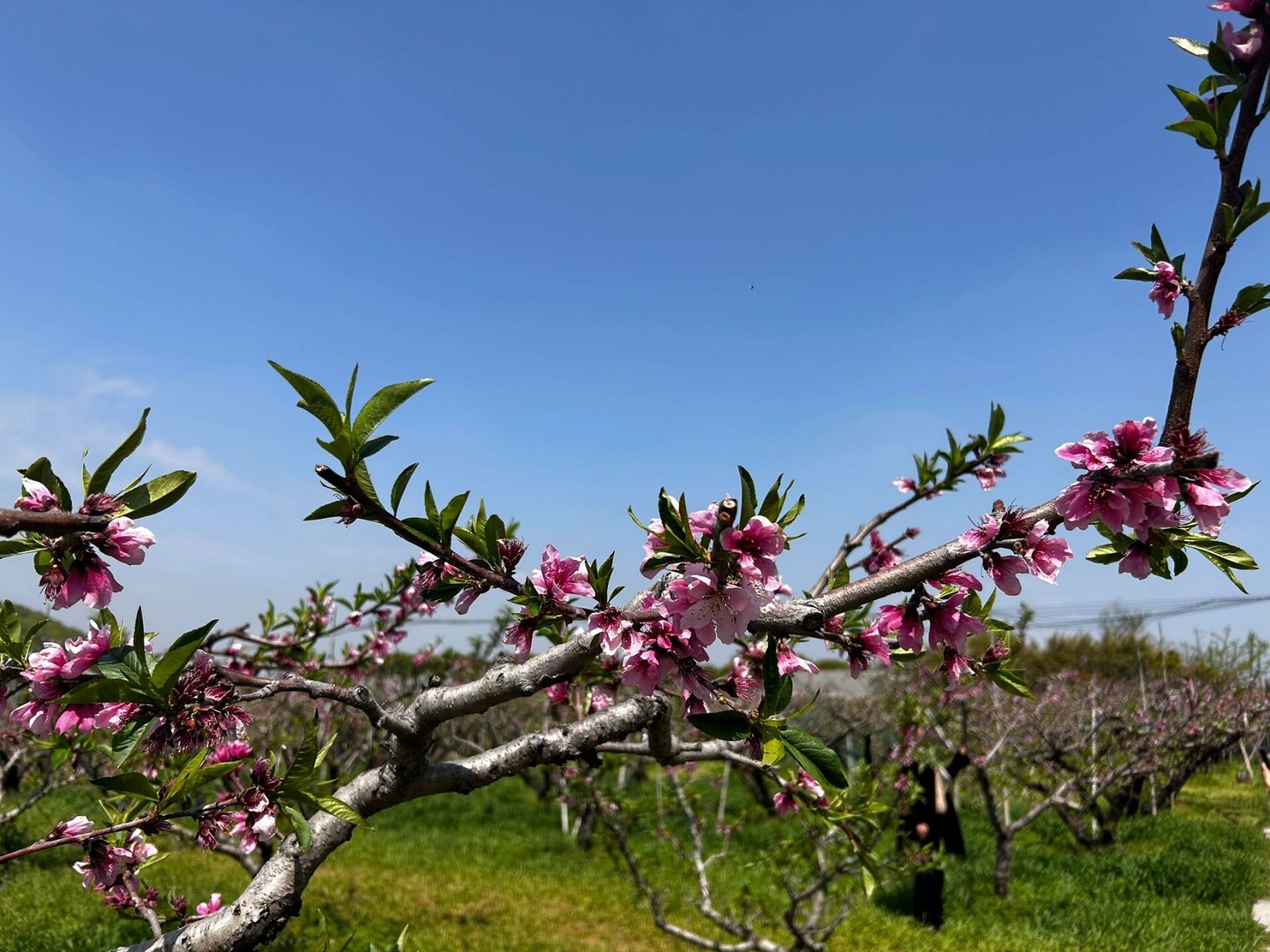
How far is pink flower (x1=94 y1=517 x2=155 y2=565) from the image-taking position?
3.94 feet

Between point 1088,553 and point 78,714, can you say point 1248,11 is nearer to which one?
point 1088,553

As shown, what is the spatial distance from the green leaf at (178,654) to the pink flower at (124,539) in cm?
18

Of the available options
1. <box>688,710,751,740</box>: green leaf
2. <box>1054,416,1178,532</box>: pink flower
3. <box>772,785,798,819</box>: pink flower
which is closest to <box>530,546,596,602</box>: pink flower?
<box>688,710,751,740</box>: green leaf

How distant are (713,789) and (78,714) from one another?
15.6m

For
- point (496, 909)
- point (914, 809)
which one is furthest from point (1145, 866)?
point (496, 909)

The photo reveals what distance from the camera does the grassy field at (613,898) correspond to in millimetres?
6305

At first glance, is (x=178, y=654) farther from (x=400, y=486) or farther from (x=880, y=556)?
(x=880, y=556)

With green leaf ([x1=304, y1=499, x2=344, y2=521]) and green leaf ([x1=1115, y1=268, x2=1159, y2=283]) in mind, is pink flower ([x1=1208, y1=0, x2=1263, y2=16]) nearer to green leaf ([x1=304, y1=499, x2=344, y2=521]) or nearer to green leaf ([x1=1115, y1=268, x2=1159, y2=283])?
green leaf ([x1=1115, y1=268, x2=1159, y2=283])

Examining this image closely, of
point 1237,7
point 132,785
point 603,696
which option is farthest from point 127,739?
point 1237,7

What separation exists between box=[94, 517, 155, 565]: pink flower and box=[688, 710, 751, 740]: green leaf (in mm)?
963

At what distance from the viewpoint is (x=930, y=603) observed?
143cm

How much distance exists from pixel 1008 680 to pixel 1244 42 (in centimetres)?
138

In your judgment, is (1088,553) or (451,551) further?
(1088,553)

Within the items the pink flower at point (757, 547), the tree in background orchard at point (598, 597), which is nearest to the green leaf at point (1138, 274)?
the tree in background orchard at point (598, 597)
